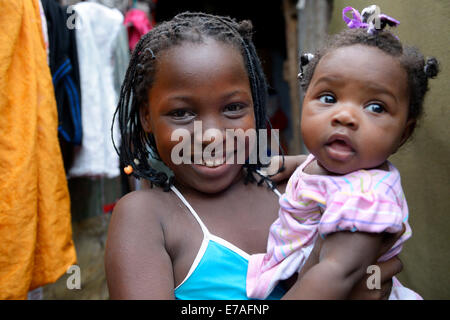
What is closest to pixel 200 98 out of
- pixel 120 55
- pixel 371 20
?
pixel 371 20

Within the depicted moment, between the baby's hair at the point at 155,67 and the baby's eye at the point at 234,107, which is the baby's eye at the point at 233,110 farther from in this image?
the baby's hair at the point at 155,67

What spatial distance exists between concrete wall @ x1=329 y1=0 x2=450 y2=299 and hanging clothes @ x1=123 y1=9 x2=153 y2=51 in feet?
6.29

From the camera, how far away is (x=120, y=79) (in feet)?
8.72

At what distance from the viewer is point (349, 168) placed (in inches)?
36.4

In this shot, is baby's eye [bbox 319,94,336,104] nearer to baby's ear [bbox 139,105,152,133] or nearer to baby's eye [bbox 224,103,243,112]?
Result: baby's eye [bbox 224,103,243,112]

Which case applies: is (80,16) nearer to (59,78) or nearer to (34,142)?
(59,78)

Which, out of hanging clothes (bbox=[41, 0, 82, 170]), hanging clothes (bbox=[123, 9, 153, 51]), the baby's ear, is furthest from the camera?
hanging clothes (bbox=[123, 9, 153, 51])

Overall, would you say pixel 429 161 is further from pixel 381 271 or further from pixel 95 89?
pixel 95 89

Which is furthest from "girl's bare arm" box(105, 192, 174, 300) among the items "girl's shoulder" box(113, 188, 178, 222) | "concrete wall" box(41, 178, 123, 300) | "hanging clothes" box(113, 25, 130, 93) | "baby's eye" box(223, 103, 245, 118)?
"hanging clothes" box(113, 25, 130, 93)

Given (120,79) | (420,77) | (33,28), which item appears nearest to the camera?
(420,77)

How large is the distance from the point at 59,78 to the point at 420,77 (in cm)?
192

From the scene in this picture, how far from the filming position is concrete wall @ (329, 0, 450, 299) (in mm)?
1198
